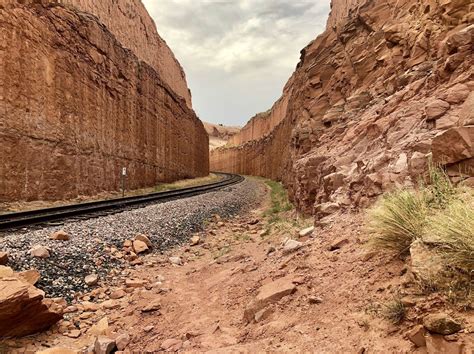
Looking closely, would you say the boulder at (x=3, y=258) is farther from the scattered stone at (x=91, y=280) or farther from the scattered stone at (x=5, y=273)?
the scattered stone at (x=91, y=280)

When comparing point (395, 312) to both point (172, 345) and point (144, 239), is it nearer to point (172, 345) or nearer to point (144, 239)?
point (172, 345)

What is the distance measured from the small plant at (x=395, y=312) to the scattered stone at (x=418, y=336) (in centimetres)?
23

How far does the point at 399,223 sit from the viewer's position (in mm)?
3275

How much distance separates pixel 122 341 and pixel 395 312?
3321 millimetres

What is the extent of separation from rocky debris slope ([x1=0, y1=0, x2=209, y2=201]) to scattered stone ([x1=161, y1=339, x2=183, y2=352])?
12.5 metres

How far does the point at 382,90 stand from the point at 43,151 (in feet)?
48.9

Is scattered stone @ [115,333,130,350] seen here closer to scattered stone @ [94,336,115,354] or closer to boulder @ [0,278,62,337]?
scattered stone @ [94,336,115,354]

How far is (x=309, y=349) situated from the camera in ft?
8.36

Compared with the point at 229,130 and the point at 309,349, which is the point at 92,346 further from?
the point at 229,130

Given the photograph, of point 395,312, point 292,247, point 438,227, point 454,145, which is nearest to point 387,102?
point 454,145

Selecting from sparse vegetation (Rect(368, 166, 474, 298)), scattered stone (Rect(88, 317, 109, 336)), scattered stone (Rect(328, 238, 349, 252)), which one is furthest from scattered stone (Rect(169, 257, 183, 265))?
sparse vegetation (Rect(368, 166, 474, 298))

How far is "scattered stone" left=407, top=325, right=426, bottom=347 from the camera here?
81.2 inches

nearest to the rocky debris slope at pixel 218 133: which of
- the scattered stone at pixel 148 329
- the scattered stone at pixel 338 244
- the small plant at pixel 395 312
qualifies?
the scattered stone at pixel 338 244

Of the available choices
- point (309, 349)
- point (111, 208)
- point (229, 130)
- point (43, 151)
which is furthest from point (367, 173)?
point (229, 130)
